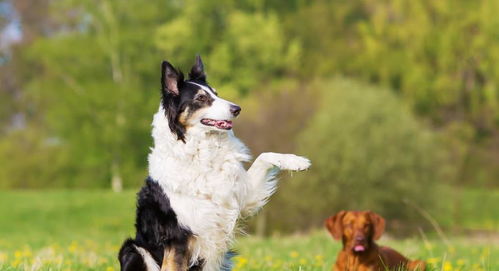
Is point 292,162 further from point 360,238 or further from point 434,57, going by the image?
point 434,57

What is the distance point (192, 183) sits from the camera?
17.5 ft

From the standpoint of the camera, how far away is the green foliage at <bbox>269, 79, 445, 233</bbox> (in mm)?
25969

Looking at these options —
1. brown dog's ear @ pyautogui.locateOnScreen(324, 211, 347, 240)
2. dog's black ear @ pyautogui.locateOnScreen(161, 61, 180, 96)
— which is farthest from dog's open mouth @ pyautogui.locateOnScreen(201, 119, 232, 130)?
brown dog's ear @ pyautogui.locateOnScreen(324, 211, 347, 240)

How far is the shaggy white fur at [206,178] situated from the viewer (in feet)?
17.4

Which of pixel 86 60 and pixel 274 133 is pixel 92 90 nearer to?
pixel 86 60

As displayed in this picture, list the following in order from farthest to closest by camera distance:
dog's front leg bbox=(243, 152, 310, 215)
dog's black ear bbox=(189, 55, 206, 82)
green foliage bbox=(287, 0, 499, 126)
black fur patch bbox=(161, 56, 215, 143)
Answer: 1. green foliage bbox=(287, 0, 499, 126)
2. dog's black ear bbox=(189, 55, 206, 82)
3. dog's front leg bbox=(243, 152, 310, 215)
4. black fur patch bbox=(161, 56, 215, 143)

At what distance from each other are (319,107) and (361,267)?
21.7 metres

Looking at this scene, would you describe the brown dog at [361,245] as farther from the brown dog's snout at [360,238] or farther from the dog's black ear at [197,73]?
the dog's black ear at [197,73]

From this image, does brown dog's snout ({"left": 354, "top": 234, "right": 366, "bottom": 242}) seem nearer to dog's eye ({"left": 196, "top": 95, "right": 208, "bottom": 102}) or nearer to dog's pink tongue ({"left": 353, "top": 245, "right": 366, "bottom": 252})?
dog's pink tongue ({"left": 353, "top": 245, "right": 366, "bottom": 252})

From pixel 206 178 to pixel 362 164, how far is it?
21.1 meters

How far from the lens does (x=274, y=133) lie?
2753cm

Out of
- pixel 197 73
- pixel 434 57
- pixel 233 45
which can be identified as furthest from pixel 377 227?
pixel 233 45

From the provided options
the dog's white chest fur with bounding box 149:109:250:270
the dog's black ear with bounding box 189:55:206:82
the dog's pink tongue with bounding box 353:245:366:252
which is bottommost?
the dog's pink tongue with bounding box 353:245:366:252

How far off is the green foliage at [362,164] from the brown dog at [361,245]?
61.1 feet
